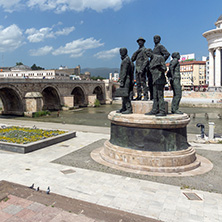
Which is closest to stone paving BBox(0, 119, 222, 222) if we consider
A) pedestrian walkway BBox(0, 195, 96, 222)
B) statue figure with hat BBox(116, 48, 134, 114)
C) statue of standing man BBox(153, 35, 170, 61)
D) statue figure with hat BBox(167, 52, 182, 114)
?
pedestrian walkway BBox(0, 195, 96, 222)

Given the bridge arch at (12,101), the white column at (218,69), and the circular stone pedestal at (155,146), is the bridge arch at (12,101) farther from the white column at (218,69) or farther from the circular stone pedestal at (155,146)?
the white column at (218,69)

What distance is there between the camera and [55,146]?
12.3 metres

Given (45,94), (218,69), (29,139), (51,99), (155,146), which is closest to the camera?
(155,146)

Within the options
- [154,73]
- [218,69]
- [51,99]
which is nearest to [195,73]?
[218,69]

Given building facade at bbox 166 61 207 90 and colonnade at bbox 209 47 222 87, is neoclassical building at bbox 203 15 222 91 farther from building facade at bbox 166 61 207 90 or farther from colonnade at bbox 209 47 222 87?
building facade at bbox 166 61 207 90

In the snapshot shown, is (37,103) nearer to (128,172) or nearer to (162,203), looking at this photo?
(128,172)

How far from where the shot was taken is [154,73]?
8859 mm

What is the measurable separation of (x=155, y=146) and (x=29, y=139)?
720 centimetres

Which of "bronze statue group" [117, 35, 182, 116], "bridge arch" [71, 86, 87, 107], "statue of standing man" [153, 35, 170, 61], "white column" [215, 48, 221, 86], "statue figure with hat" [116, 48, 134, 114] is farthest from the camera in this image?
"white column" [215, 48, 221, 86]

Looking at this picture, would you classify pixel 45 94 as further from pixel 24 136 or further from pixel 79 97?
pixel 24 136

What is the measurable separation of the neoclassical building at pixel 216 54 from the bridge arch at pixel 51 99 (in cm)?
3954

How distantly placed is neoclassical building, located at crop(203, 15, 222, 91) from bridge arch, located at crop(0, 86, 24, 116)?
46.6 metres

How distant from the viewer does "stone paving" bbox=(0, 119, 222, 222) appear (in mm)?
5625

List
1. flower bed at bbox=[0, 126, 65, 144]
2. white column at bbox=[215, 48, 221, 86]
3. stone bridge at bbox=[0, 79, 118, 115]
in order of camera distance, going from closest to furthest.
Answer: flower bed at bbox=[0, 126, 65, 144] < stone bridge at bbox=[0, 79, 118, 115] < white column at bbox=[215, 48, 221, 86]
